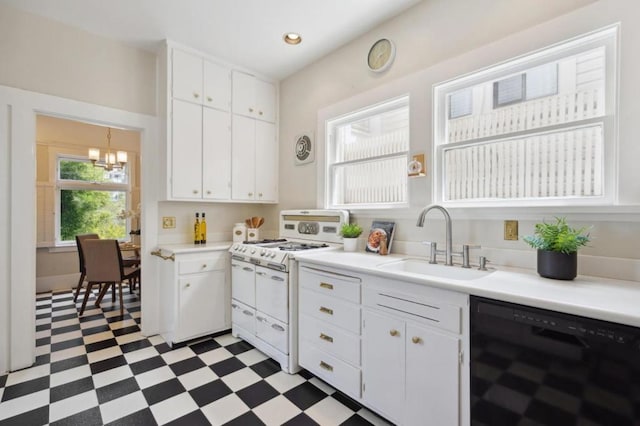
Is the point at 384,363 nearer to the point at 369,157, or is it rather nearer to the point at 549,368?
the point at 549,368

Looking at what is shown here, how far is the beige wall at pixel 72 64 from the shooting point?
7.33 ft

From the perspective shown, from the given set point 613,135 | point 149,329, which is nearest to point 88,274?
point 149,329

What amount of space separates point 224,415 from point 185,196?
6.13ft

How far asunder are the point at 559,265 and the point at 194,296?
261 cm

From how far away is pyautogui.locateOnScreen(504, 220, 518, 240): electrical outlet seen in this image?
5.74 feet

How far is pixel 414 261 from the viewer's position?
2027 mm

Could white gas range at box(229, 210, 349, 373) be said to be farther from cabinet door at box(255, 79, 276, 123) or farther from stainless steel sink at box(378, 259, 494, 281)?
cabinet door at box(255, 79, 276, 123)

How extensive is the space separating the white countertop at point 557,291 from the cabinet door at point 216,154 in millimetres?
1886

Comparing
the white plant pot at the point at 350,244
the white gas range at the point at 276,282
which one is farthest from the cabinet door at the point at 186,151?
the white plant pot at the point at 350,244

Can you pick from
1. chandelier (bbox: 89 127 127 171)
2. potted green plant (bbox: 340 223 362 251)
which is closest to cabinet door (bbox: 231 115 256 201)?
potted green plant (bbox: 340 223 362 251)

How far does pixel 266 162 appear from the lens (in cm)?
341

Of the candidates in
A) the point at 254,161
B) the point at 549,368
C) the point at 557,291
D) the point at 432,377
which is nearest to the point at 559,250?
the point at 557,291

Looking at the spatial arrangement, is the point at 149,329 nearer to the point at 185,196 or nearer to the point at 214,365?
the point at 214,365

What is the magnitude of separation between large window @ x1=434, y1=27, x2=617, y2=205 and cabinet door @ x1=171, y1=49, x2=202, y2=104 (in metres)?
2.17
